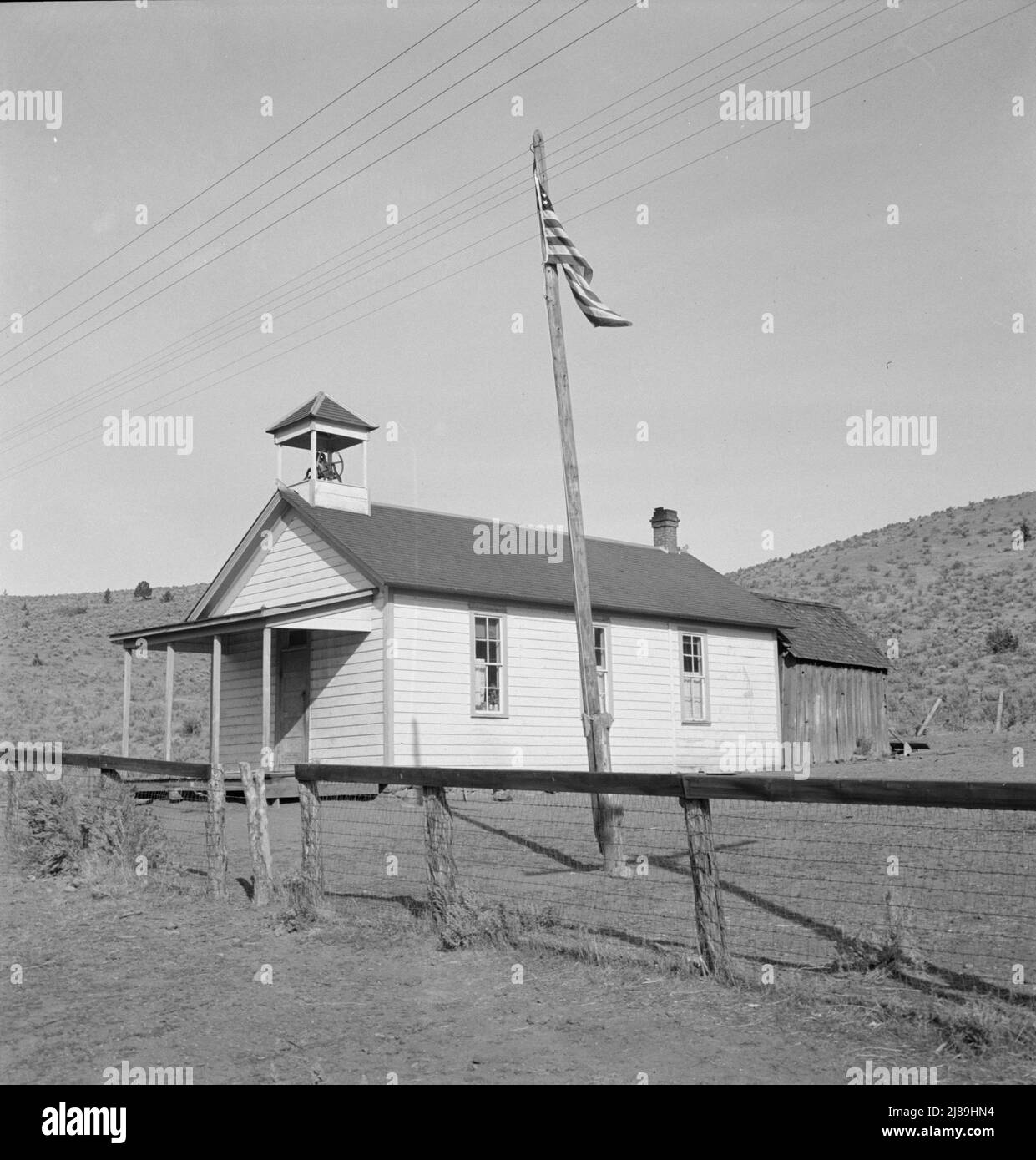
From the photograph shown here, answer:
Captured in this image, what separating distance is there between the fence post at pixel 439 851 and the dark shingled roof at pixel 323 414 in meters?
13.8

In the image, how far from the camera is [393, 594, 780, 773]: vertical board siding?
19.2m

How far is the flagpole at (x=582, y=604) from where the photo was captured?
10.9m

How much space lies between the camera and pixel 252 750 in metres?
22.0

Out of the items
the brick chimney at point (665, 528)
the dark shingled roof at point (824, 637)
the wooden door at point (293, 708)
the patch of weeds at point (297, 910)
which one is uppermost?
the brick chimney at point (665, 528)

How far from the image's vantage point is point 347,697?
64.6 ft

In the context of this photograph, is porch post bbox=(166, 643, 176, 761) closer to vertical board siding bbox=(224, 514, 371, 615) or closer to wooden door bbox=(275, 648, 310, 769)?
vertical board siding bbox=(224, 514, 371, 615)

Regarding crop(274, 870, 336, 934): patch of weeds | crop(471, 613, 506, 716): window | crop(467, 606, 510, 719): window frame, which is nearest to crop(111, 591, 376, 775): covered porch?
crop(467, 606, 510, 719): window frame

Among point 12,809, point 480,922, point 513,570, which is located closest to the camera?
point 480,922

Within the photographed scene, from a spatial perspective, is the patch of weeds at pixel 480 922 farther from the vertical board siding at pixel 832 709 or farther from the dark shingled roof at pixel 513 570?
the vertical board siding at pixel 832 709

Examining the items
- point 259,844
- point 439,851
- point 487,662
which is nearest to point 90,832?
point 259,844

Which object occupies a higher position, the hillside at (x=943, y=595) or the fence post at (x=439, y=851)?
A: the hillside at (x=943, y=595)

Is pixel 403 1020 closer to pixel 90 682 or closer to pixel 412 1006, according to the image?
pixel 412 1006

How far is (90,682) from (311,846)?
40.5 meters

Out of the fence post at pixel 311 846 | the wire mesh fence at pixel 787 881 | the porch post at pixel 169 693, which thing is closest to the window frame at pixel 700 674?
the wire mesh fence at pixel 787 881
